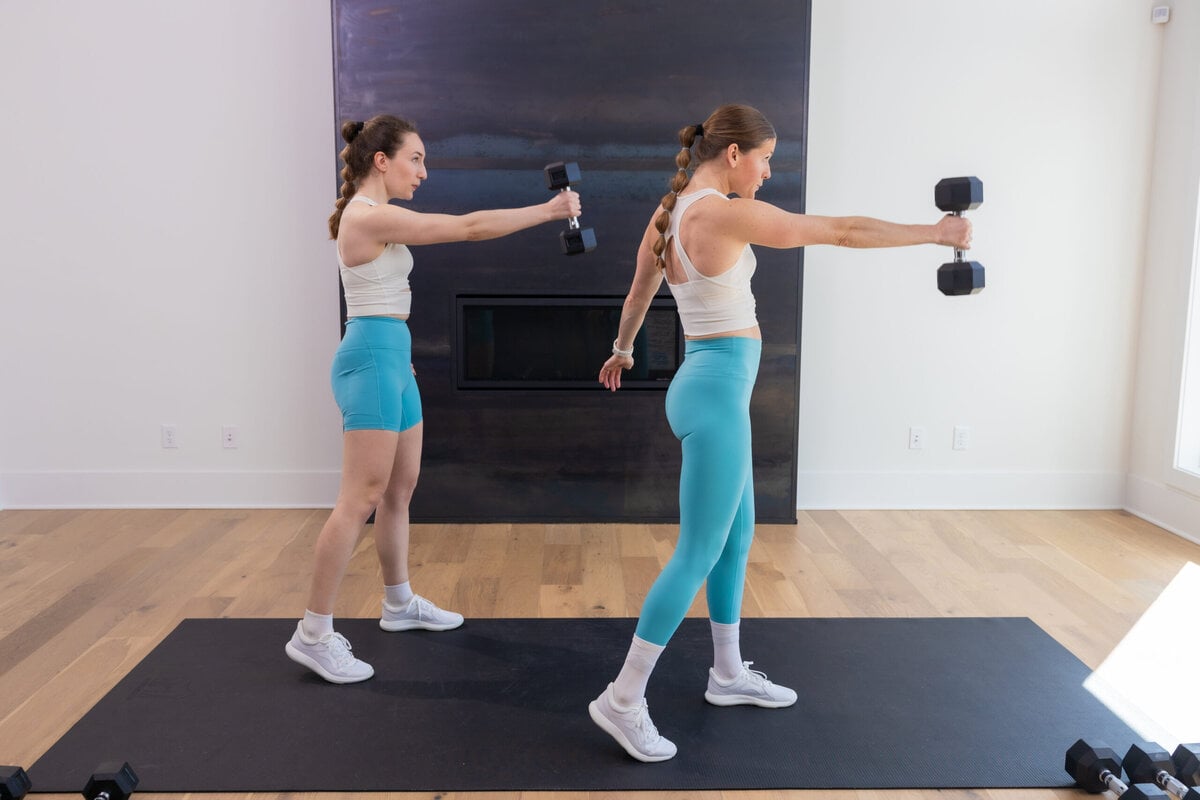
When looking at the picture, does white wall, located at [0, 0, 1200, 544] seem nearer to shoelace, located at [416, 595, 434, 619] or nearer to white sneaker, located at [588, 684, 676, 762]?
shoelace, located at [416, 595, 434, 619]

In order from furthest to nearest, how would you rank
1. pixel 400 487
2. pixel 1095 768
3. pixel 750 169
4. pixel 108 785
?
pixel 400 487 < pixel 750 169 < pixel 1095 768 < pixel 108 785

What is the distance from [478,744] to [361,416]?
0.89 metres

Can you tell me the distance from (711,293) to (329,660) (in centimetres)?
143

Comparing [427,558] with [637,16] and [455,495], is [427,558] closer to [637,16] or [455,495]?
[455,495]

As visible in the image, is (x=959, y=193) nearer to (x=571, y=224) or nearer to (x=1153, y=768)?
(x=571, y=224)

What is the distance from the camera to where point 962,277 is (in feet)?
6.66

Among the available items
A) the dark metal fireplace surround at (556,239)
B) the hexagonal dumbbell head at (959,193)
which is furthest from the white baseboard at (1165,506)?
the hexagonal dumbbell head at (959,193)

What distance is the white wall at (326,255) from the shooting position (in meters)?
4.13

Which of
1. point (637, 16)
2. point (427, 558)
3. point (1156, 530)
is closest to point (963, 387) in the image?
point (1156, 530)

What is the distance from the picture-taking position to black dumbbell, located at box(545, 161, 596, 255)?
2.22 m

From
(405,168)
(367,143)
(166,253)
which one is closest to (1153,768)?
(405,168)

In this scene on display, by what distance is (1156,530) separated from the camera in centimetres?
405

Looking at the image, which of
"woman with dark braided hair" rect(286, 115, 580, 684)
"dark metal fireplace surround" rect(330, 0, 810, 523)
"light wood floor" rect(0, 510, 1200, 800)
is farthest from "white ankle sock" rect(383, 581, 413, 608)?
"dark metal fireplace surround" rect(330, 0, 810, 523)

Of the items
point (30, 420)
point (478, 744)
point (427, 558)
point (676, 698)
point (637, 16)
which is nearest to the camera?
point (478, 744)
